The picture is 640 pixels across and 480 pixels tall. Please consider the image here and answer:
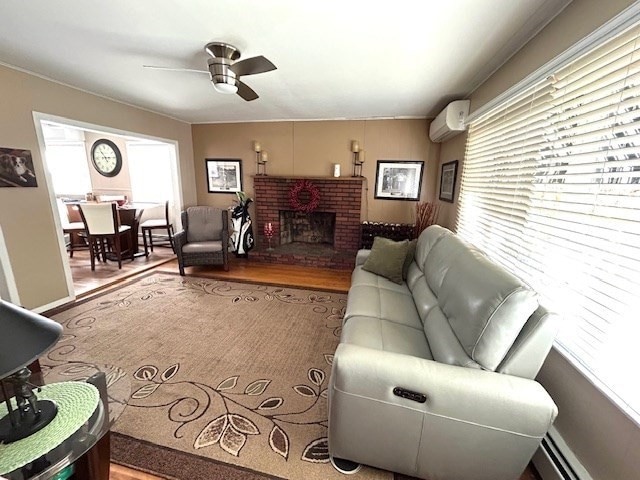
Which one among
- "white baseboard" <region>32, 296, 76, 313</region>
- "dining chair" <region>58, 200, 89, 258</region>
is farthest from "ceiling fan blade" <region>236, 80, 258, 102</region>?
"dining chair" <region>58, 200, 89, 258</region>

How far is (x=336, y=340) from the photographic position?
7.59ft

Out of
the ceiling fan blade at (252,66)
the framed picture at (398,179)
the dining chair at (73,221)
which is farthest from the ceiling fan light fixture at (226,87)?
the dining chair at (73,221)

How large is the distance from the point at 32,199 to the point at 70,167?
3.90 metres

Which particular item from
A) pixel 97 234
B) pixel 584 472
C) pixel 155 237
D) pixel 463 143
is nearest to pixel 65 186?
pixel 155 237

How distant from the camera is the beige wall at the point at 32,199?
242cm

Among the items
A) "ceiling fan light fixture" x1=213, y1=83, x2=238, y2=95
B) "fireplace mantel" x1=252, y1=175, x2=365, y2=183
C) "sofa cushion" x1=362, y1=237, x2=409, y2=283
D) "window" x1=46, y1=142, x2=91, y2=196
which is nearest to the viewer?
"ceiling fan light fixture" x1=213, y1=83, x2=238, y2=95

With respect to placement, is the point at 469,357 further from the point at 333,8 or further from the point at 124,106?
the point at 124,106

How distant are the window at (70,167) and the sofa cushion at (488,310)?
712cm

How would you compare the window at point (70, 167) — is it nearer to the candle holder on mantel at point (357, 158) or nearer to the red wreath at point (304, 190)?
the red wreath at point (304, 190)

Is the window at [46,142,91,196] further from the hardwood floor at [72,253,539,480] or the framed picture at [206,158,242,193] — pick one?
the framed picture at [206,158,242,193]

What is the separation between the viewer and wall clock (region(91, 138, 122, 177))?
17.4 feet

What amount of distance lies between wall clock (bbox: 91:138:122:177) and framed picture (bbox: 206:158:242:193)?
7.07 ft

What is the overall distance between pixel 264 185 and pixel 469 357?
13.1 ft

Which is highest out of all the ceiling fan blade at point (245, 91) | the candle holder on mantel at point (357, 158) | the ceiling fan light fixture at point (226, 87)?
the ceiling fan blade at point (245, 91)
